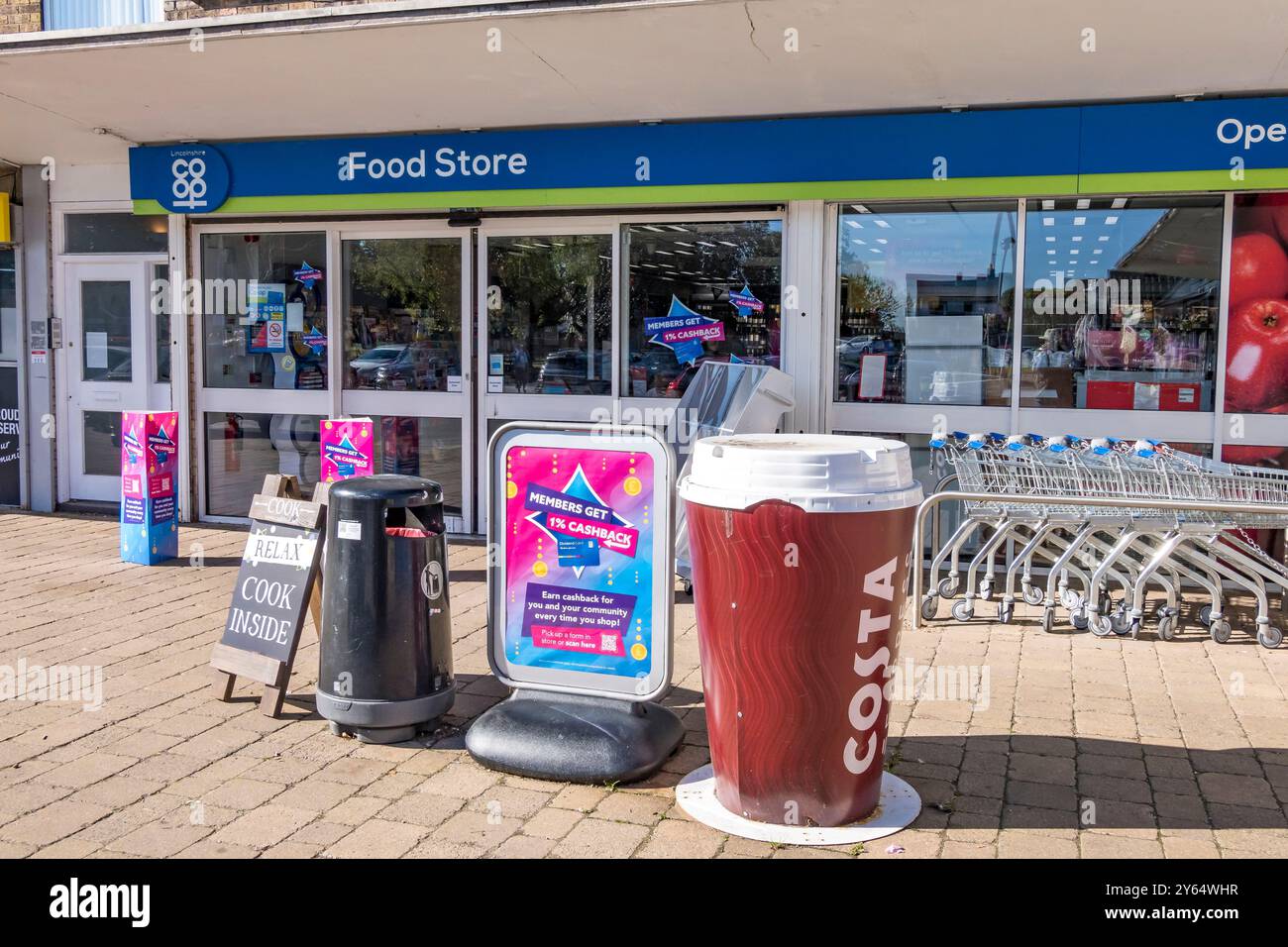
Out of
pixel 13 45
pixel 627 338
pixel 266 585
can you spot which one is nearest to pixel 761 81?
pixel 627 338

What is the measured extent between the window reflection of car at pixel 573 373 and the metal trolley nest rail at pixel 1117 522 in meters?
2.90

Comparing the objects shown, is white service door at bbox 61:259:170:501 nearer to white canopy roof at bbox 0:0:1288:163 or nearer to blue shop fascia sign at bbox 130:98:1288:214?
blue shop fascia sign at bbox 130:98:1288:214

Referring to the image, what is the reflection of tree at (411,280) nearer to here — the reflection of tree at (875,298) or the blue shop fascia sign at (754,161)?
the blue shop fascia sign at (754,161)

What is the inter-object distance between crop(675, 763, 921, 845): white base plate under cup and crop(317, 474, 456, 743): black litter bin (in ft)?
4.13

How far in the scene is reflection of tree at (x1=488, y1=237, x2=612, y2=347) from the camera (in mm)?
9109

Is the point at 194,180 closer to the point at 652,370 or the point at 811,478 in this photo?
the point at 652,370

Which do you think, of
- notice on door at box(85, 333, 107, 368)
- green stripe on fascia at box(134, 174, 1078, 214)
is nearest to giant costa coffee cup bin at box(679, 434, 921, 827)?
green stripe on fascia at box(134, 174, 1078, 214)

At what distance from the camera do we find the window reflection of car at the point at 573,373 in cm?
Answer: 912

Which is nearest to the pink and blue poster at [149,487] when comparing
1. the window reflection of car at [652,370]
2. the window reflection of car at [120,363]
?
the window reflection of car at [120,363]

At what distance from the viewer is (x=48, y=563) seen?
8.52 m

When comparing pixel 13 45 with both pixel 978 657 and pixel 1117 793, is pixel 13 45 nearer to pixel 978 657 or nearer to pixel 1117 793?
pixel 978 657

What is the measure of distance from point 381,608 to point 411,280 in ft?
17.8

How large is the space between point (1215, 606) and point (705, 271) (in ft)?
13.9
